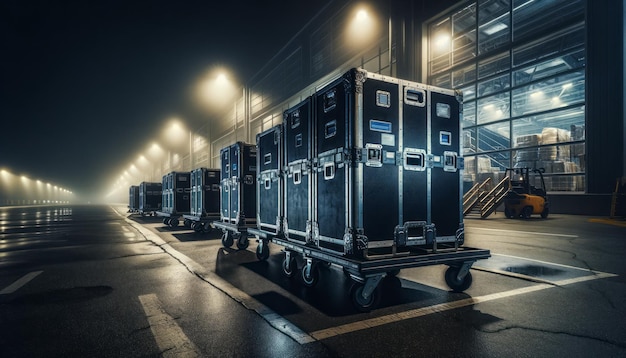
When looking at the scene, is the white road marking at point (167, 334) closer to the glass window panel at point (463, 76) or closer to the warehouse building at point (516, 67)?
the warehouse building at point (516, 67)

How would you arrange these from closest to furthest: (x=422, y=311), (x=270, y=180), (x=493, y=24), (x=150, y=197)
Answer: (x=422, y=311), (x=270, y=180), (x=493, y=24), (x=150, y=197)

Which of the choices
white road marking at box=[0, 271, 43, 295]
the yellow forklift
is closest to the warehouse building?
the yellow forklift

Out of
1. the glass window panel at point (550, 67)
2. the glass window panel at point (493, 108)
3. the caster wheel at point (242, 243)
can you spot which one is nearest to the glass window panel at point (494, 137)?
the glass window panel at point (493, 108)

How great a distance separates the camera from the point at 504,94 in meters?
19.5

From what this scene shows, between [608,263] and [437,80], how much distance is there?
1798cm

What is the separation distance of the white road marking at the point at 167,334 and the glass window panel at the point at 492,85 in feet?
68.8

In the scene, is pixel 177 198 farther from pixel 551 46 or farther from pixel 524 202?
pixel 551 46

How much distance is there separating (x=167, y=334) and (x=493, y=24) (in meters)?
23.0

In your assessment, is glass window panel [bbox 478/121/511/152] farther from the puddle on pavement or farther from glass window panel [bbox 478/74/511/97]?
the puddle on pavement

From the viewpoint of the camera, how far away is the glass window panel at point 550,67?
1669 cm

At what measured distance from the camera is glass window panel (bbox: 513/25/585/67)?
16.1 metres

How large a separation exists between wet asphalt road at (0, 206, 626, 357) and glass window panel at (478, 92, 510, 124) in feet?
49.8

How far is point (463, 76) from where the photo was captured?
2114 centimetres

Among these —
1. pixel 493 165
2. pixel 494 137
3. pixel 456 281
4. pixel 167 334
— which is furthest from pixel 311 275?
pixel 494 137
